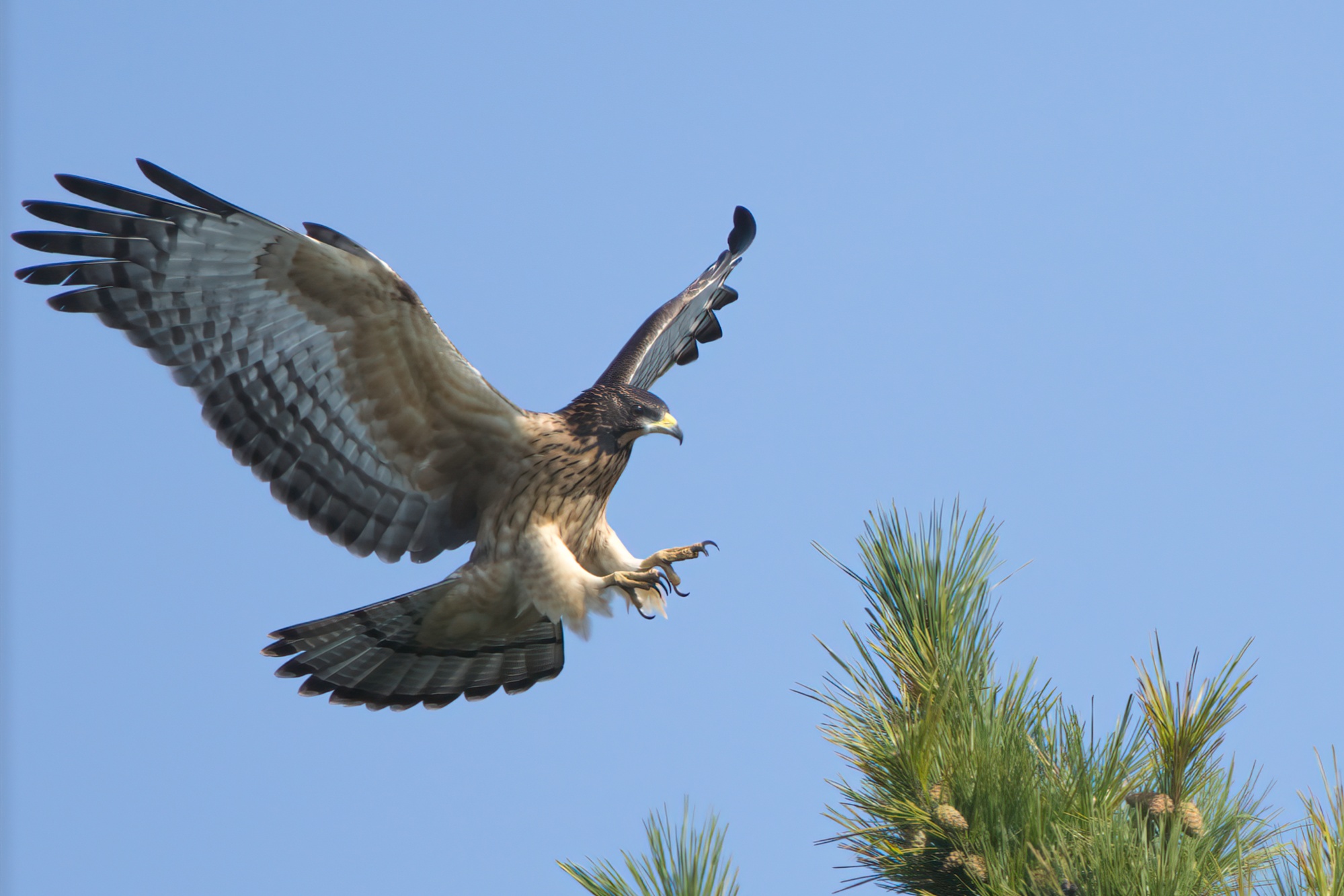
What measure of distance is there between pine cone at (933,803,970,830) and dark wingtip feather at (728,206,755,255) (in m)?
5.67

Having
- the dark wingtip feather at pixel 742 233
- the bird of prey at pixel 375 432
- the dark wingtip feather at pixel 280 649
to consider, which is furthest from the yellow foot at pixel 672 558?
the dark wingtip feather at pixel 742 233

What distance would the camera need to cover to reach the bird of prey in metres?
5.19

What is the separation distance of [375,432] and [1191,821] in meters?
Answer: 4.07

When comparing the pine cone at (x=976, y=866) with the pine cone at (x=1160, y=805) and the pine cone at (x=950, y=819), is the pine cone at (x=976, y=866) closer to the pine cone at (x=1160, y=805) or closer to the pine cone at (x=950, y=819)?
the pine cone at (x=950, y=819)

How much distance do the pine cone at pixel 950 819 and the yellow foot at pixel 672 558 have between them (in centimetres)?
265

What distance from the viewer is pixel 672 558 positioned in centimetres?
568

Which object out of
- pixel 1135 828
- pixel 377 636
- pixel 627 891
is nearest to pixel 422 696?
pixel 377 636

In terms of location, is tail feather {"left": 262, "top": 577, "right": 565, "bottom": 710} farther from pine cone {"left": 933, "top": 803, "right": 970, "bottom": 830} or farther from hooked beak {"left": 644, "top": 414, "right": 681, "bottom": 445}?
pine cone {"left": 933, "top": 803, "right": 970, "bottom": 830}

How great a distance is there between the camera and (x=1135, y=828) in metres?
3.04

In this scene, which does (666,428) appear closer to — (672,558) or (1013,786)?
(672,558)

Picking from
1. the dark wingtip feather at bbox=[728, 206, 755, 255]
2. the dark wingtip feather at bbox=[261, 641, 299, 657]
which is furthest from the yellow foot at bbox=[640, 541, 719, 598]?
the dark wingtip feather at bbox=[728, 206, 755, 255]

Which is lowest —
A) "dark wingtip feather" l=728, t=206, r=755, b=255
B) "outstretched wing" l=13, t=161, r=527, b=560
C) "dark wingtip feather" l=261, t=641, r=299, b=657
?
"dark wingtip feather" l=261, t=641, r=299, b=657

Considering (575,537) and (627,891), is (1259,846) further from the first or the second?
(575,537)

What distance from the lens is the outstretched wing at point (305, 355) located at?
5.14 metres
